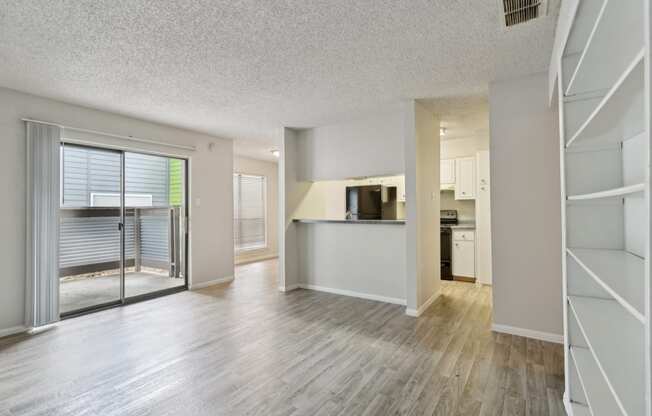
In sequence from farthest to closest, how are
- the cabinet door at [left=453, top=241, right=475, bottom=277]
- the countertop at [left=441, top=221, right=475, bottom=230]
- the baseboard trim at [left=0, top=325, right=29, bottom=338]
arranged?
the countertop at [left=441, top=221, right=475, bottom=230]
the cabinet door at [left=453, top=241, right=475, bottom=277]
the baseboard trim at [left=0, top=325, right=29, bottom=338]

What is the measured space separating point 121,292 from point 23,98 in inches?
99.6

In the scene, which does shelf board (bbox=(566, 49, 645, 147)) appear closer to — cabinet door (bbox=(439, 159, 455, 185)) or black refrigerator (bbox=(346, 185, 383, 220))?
black refrigerator (bbox=(346, 185, 383, 220))

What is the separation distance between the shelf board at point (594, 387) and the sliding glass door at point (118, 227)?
481 centimetres

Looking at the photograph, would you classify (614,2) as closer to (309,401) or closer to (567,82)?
(567,82)

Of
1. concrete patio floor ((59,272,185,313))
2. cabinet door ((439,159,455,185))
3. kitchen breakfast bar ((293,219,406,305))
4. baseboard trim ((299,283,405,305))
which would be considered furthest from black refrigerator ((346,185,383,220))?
concrete patio floor ((59,272,185,313))

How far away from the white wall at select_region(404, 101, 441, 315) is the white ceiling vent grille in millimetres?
1580

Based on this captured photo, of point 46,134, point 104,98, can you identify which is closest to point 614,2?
point 104,98

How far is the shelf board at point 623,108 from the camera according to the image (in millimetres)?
871

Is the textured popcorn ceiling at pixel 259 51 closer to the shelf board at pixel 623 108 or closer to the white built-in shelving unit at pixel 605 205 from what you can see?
the white built-in shelving unit at pixel 605 205

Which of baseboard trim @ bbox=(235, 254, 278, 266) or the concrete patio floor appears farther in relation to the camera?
baseboard trim @ bbox=(235, 254, 278, 266)

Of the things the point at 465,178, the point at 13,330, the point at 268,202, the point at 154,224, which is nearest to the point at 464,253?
the point at 465,178

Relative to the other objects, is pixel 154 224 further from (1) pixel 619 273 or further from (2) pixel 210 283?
(1) pixel 619 273

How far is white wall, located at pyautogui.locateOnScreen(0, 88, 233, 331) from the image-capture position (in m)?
3.20

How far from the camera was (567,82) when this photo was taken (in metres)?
1.79
